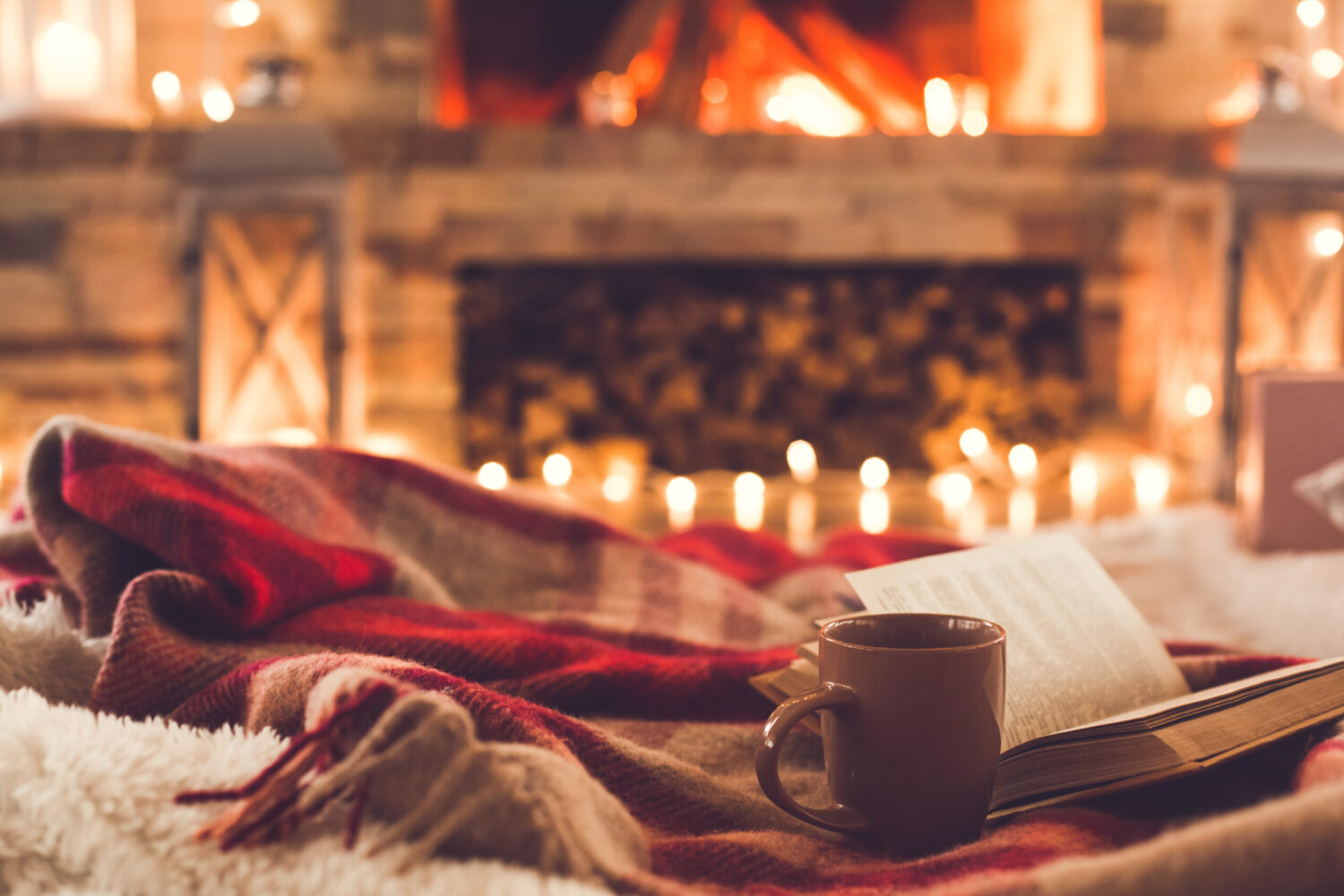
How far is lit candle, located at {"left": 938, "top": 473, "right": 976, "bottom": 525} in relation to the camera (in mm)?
1965

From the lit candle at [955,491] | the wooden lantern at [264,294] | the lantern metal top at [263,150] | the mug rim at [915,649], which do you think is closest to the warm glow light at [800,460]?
the lit candle at [955,491]

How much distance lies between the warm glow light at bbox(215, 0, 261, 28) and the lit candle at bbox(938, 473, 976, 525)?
1648mm

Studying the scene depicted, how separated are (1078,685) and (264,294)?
1.74 meters

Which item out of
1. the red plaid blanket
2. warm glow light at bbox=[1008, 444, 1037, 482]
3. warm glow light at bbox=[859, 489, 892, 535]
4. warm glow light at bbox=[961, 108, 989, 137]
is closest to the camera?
the red plaid blanket

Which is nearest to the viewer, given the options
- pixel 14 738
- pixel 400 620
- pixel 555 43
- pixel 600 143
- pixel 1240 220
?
pixel 14 738

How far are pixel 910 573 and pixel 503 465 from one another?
1583 mm

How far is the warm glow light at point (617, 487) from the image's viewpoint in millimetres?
2027

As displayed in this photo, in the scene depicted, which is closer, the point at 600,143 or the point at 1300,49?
the point at 600,143

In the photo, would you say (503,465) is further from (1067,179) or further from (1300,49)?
(1300,49)

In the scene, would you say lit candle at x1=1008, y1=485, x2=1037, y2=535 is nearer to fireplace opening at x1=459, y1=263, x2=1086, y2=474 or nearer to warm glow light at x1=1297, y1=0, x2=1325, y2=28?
fireplace opening at x1=459, y1=263, x2=1086, y2=474

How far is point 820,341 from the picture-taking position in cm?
213

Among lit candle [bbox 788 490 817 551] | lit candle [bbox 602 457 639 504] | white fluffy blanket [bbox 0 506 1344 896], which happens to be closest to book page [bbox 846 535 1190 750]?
white fluffy blanket [bbox 0 506 1344 896]

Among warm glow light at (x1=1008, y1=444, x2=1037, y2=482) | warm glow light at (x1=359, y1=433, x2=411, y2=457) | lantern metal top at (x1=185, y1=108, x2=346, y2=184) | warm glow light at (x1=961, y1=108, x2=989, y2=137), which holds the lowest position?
warm glow light at (x1=1008, y1=444, x2=1037, y2=482)

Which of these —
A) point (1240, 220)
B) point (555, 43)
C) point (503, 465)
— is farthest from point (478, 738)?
point (555, 43)
